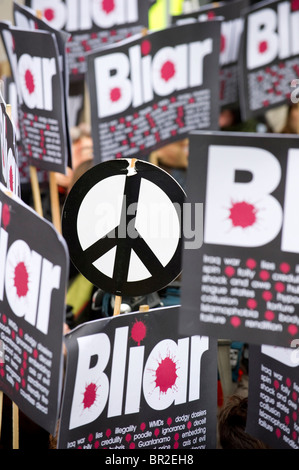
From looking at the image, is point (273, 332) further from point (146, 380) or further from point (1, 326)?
point (1, 326)

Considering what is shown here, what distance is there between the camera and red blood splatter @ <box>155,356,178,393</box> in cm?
192

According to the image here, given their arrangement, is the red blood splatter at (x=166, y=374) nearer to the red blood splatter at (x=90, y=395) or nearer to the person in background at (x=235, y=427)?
the red blood splatter at (x=90, y=395)

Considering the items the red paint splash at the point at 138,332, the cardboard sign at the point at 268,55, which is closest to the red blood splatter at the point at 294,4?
the cardboard sign at the point at 268,55

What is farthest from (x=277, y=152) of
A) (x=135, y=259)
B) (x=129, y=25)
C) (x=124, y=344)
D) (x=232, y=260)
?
(x=129, y=25)

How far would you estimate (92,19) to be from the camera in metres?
3.59

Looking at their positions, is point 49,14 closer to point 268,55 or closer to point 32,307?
point 268,55

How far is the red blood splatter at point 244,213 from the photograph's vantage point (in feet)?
5.20

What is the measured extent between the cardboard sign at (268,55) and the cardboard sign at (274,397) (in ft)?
5.75

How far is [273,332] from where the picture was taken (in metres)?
1.59

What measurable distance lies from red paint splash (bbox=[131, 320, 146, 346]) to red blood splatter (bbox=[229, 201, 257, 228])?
43cm

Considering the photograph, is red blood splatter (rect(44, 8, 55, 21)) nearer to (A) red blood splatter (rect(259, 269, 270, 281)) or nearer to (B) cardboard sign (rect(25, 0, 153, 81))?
(B) cardboard sign (rect(25, 0, 153, 81))

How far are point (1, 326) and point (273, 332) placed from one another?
26.1 inches
